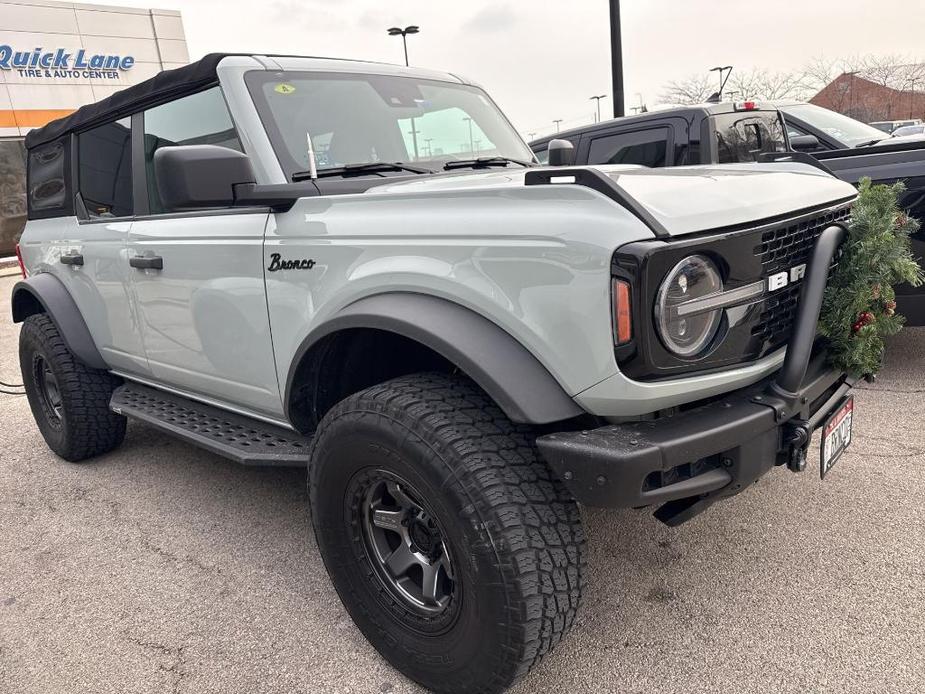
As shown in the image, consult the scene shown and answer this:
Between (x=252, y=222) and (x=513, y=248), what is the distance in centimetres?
122

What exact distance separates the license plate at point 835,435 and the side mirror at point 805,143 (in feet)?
14.0

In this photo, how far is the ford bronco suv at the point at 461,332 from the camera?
1.69 meters

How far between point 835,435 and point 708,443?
0.79 m

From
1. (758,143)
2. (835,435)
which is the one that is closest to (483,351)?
(835,435)

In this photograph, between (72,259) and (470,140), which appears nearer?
(470,140)

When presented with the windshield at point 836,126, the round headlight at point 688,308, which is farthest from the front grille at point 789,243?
the windshield at point 836,126

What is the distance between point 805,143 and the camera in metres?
5.89

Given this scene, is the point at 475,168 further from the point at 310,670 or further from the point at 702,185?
the point at 310,670

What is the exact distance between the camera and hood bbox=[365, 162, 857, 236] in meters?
1.71

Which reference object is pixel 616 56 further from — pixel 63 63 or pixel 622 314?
pixel 63 63

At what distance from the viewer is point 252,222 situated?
2545 millimetres

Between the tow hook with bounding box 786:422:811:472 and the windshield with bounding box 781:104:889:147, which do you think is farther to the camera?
the windshield with bounding box 781:104:889:147

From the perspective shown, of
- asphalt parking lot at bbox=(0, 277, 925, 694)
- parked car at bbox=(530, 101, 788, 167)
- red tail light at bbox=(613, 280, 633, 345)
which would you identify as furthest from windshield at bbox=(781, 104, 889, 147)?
red tail light at bbox=(613, 280, 633, 345)

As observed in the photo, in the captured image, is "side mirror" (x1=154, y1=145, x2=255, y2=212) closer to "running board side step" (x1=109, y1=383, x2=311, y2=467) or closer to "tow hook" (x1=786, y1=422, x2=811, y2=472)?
Answer: "running board side step" (x1=109, y1=383, x2=311, y2=467)
